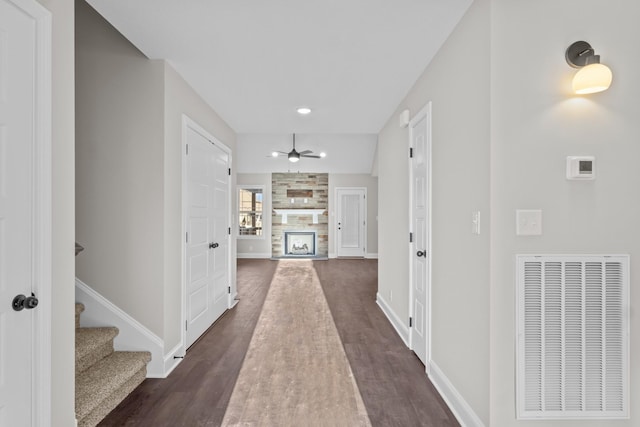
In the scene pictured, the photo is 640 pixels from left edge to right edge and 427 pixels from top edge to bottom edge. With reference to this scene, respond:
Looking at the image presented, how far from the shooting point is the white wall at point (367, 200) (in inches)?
381

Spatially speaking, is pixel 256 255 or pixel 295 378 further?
pixel 256 255

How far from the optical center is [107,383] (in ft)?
7.46

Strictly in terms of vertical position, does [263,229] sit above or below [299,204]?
below

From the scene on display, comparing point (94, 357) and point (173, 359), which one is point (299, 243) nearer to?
point (173, 359)

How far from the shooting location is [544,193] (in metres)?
1.76

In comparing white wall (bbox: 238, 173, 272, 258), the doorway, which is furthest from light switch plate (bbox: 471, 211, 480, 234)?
white wall (bbox: 238, 173, 272, 258)

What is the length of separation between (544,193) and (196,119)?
3.06 m

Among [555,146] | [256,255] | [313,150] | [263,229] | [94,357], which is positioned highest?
[313,150]

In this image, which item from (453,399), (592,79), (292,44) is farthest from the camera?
(292,44)

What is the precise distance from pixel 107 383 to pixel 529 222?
8.87ft

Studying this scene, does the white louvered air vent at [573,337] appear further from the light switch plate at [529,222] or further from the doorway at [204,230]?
the doorway at [204,230]

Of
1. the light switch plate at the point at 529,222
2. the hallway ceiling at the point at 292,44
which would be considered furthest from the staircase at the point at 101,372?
the light switch plate at the point at 529,222
